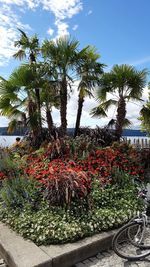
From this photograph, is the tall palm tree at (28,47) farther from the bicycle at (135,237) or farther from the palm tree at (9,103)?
the bicycle at (135,237)

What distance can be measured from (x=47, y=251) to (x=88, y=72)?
9.10 m

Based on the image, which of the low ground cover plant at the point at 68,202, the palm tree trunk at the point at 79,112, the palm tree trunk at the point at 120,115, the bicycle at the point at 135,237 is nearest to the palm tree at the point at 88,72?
the palm tree trunk at the point at 79,112

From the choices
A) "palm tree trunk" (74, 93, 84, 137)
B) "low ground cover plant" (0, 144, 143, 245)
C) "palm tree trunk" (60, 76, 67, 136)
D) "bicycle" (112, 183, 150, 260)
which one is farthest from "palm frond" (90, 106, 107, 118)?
"bicycle" (112, 183, 150, 260)

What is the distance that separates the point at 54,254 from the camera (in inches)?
140

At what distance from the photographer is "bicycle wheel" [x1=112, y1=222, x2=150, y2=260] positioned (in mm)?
3773

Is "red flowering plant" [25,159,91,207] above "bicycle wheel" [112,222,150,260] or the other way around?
above

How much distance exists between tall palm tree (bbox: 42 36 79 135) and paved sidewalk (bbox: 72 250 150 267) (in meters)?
7.06

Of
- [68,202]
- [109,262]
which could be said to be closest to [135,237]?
[109,262]

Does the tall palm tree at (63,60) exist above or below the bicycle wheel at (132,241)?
above

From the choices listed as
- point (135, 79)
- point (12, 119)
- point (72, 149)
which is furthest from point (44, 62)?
point (72, 149)

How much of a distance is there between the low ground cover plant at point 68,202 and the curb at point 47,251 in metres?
0.13

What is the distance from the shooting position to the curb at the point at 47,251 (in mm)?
→ 3390

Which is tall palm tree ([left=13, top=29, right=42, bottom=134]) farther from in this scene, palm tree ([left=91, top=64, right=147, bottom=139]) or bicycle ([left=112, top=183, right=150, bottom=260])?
bicycle ([left=112, top=183, right=150, bottom=260])

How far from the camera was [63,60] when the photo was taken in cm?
1070
